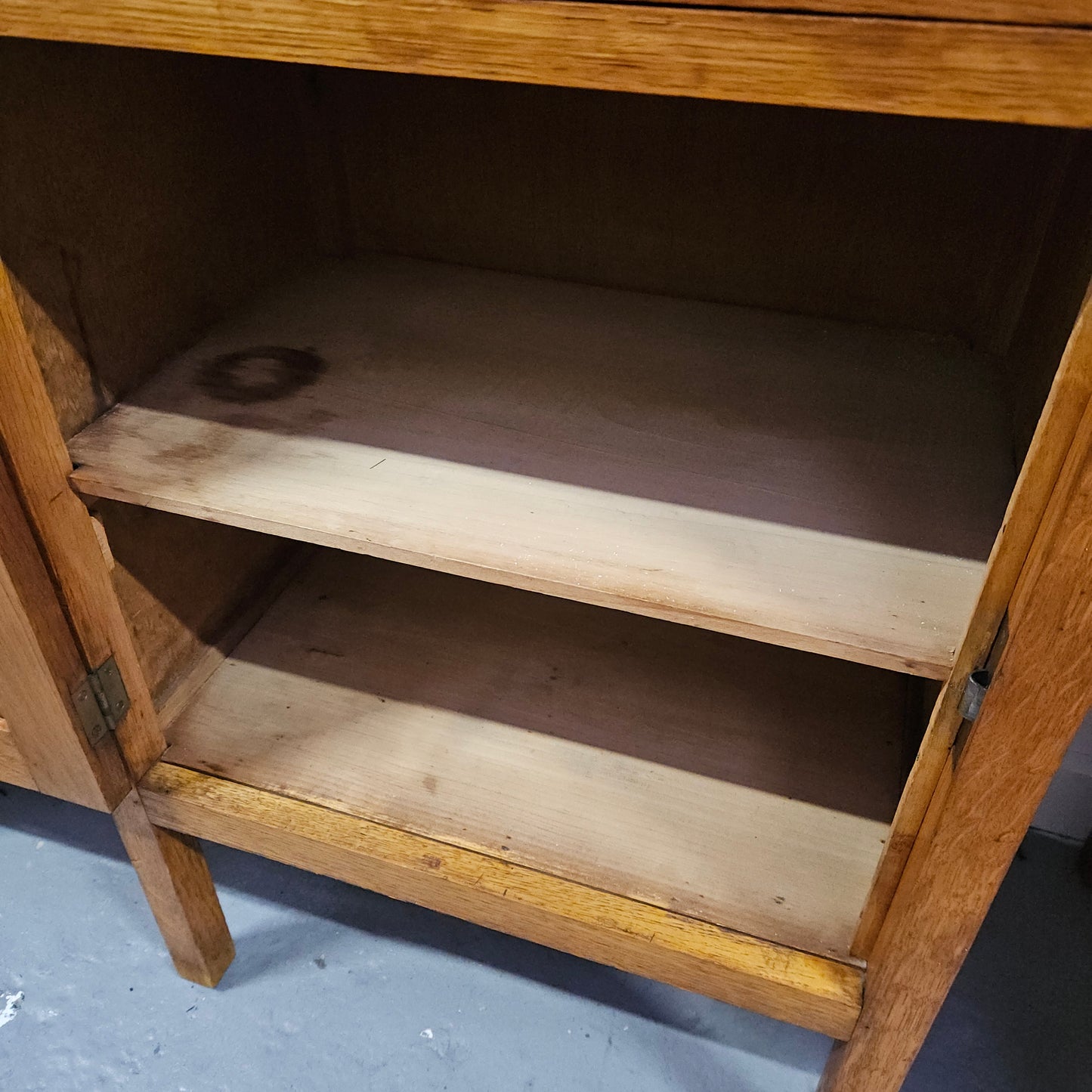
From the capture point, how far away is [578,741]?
0.83 metres

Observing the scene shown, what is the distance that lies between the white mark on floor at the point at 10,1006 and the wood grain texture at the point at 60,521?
0.39 metres

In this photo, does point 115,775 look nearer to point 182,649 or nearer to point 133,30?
point 182,649

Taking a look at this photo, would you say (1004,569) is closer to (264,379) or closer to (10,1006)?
(264,379)

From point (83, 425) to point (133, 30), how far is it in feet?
1.10

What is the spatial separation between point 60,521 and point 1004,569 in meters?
0.58

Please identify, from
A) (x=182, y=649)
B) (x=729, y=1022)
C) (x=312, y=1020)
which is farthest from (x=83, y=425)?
(x=729, y=1022)

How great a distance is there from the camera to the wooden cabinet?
1.59 feet

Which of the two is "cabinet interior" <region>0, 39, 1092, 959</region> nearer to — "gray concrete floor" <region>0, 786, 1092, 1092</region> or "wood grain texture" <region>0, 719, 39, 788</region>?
"wood grain texture" <region>0, 719, 39, 788</region>

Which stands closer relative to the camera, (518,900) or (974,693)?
(974,693)

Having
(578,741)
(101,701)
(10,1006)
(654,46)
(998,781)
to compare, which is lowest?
(10,1006)

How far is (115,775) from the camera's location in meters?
0.75

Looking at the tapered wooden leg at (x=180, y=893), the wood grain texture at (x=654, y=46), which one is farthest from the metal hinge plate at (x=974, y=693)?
the tapered wooden leg at (x=180, y=893)

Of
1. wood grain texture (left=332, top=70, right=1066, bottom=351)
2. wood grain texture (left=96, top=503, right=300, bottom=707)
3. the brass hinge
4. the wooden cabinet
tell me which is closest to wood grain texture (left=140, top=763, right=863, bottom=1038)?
the wooden cabinet

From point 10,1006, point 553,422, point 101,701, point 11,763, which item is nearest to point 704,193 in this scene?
point 553,422
